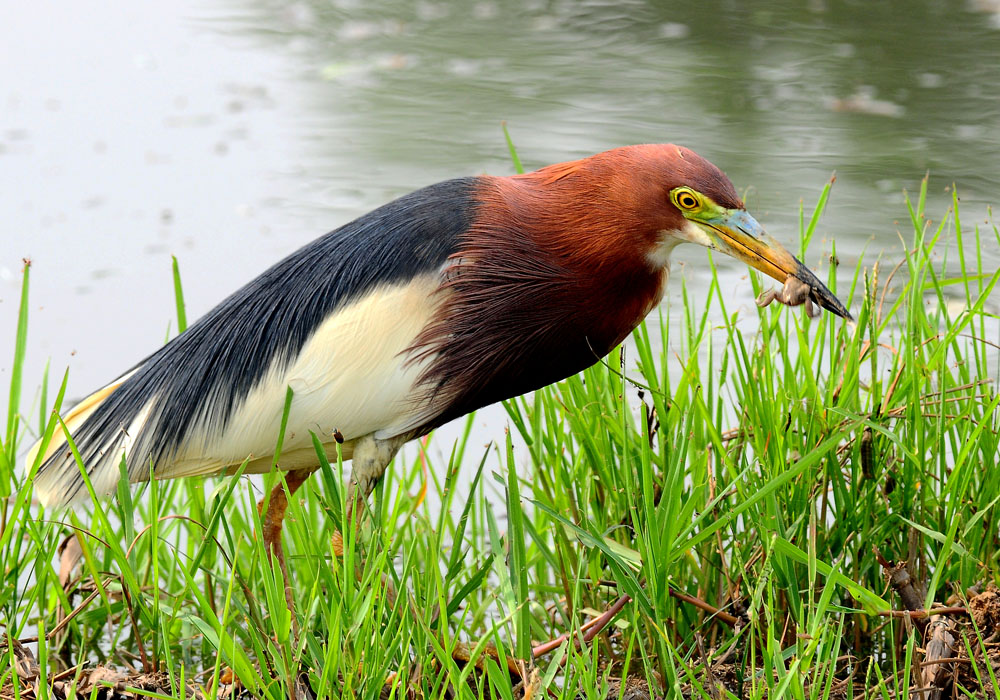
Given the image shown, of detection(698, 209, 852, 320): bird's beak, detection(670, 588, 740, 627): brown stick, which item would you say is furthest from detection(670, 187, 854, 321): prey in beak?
detection(670, 588, 740, 627): brown stick

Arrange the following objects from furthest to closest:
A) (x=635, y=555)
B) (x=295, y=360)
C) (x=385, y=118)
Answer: (x=385, y=118) → (x=295, y=360) → (x=635, y=555)

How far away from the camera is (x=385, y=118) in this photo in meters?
6.15

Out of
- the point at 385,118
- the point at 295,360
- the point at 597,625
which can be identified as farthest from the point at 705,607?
the point at 385,118

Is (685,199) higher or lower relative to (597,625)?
higher

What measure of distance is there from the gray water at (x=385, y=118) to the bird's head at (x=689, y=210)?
Answer: 237 cm

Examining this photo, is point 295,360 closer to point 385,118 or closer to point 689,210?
point 689,210

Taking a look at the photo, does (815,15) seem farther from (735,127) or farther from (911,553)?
(911,553)

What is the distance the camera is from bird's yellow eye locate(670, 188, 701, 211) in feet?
6.97

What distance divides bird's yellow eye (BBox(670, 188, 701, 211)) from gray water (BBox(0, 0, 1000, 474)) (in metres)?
2.43

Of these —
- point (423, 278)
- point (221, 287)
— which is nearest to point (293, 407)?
point (423, 278)

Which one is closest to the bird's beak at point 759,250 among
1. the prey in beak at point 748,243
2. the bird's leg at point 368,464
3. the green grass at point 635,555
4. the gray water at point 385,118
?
the prey in beak at point 748,243

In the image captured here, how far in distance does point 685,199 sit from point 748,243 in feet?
0.44

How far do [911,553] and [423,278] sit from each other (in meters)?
1.07

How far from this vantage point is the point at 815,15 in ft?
24.3
